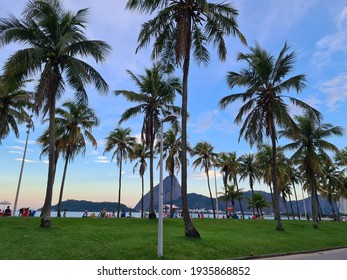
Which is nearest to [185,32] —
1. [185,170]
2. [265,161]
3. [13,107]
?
[185,170]

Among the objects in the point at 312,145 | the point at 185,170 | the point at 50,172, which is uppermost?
the point at 312,145

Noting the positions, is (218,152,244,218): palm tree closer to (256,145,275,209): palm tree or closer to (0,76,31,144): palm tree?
(256,145,275,209): palm tree

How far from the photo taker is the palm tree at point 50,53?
16891 mm

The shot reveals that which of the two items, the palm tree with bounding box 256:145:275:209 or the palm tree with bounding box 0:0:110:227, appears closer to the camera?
the palm tree with bounding box 0:0:110:227

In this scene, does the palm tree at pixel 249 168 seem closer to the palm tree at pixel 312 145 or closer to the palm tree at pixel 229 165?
the palm tree at pixel 229 165

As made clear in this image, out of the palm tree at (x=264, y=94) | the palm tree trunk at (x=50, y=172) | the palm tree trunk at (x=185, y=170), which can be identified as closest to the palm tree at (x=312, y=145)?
the palm tree at (x=264, y=94)

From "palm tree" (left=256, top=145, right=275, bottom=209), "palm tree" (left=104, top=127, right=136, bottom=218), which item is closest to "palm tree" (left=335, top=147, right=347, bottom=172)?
"palm tree" (left=256, top=145, right=275, bottom=209)

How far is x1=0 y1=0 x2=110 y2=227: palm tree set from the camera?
1689cm

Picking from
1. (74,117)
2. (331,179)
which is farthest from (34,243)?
(331,179)

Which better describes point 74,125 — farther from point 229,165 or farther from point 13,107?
point 229,165

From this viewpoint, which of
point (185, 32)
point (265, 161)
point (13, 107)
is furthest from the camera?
point (265, 161)

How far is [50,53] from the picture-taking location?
719 inches

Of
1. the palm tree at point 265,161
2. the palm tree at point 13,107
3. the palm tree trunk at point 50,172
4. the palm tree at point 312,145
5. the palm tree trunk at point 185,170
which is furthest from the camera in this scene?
the palm tree at point 265,161
